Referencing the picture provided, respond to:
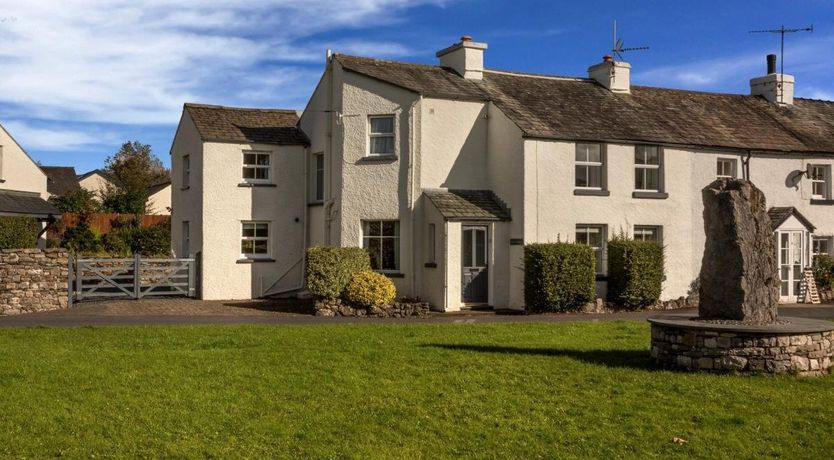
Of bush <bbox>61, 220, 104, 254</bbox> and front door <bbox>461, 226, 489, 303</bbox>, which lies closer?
front door <bbox>461, 226, 489, 303</bbox>

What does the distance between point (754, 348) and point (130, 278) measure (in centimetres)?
1847

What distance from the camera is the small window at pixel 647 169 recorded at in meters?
25.3

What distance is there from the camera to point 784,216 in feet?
85.3

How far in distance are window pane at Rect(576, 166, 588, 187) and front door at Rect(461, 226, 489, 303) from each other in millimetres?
3311

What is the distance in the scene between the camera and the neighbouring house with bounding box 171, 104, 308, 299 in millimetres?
26188

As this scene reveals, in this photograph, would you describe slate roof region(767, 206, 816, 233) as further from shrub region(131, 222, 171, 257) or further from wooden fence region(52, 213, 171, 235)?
wooden fence region(52, 213, 171, 235)

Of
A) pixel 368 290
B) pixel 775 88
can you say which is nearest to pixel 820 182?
pixel 775 88

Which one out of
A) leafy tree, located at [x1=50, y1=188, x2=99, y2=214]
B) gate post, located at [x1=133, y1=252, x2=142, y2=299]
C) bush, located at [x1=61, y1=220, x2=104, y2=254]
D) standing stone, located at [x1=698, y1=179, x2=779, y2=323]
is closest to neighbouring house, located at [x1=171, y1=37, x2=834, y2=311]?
gate post, located at [x1=133, y1=252, x2=142, y2=299]

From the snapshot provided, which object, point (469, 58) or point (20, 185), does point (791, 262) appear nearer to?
point (469, 58)

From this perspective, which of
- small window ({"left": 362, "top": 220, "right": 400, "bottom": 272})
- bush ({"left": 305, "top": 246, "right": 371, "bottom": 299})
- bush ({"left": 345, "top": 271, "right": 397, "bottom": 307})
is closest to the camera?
bush ({"left": 345, "top": 271, "right": 397, "bottom": 307})

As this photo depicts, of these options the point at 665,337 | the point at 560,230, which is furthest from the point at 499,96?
the point at 665,337

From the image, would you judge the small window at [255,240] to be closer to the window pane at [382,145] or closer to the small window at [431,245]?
the window pane at [382,145]

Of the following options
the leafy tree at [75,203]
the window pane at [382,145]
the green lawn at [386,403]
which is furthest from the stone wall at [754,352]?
the leafy tree at [75,203]

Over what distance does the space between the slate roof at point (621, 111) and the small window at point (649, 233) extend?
260cm
